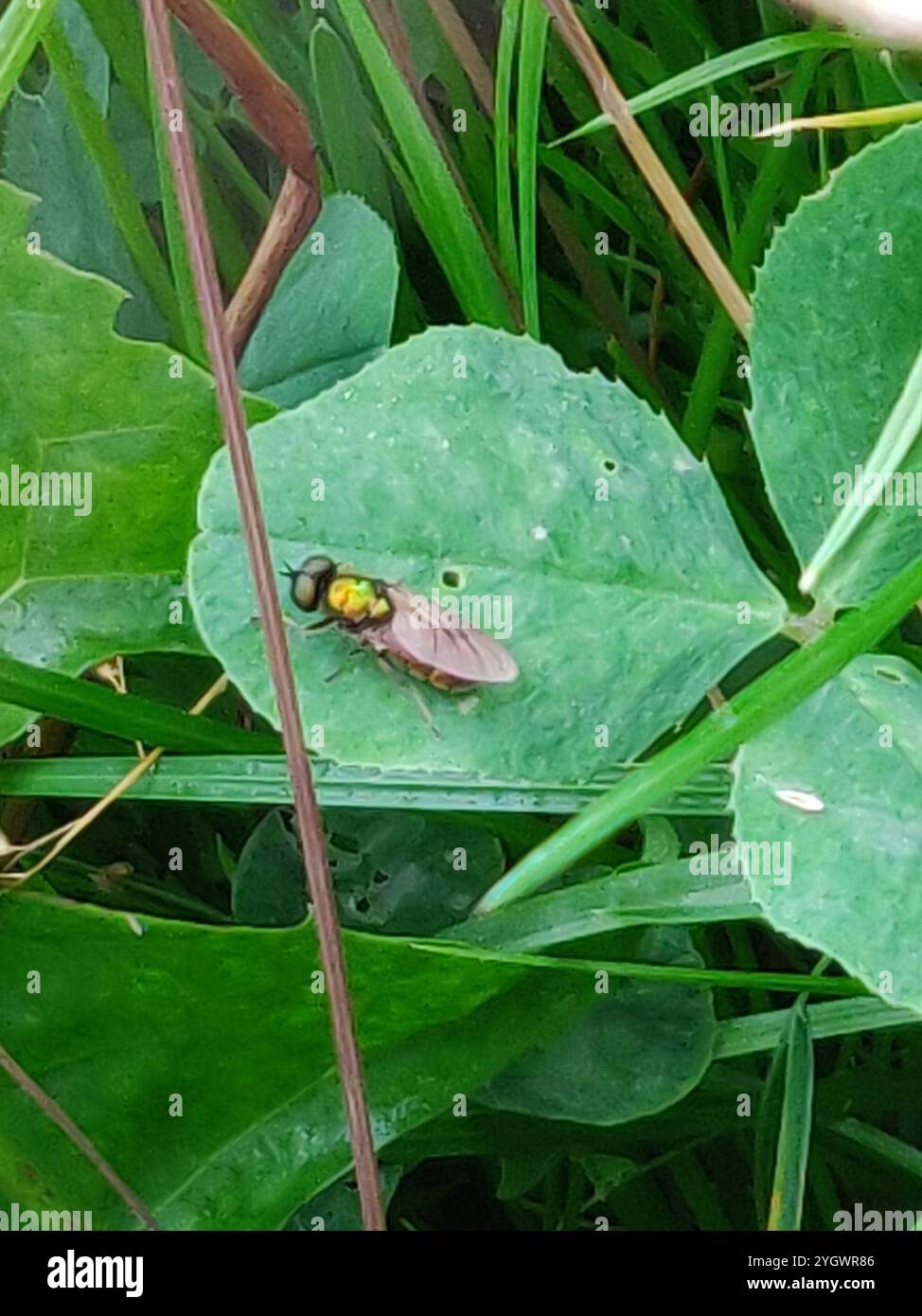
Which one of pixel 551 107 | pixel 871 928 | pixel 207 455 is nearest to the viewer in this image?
pixel 871 928

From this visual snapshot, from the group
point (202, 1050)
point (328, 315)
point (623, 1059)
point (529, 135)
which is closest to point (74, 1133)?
point (202, 1050)

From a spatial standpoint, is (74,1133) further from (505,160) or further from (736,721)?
(505,160)

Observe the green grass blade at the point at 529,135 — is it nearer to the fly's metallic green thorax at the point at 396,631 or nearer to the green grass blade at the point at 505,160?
the green grass blade at the point at 505,160

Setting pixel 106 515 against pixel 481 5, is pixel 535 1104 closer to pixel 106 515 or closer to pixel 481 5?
pixel 106 515

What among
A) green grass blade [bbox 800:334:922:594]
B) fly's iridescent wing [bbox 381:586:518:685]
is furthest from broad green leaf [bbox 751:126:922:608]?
fly's iridescent wing [bbox 381:586:518:685]
